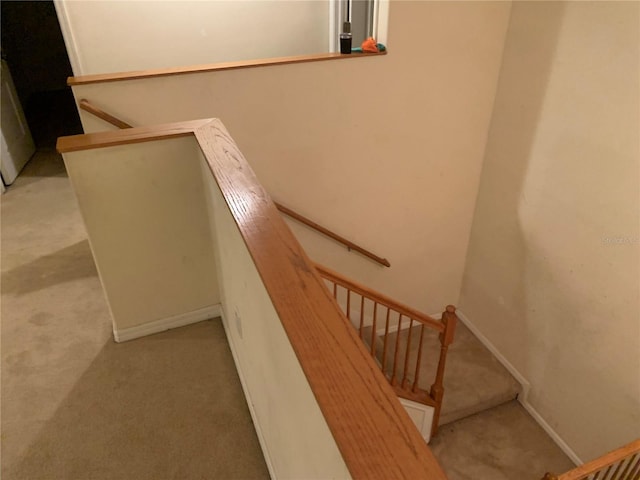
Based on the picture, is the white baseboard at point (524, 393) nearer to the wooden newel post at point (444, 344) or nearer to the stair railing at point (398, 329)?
the stair railing at point (398, 329)

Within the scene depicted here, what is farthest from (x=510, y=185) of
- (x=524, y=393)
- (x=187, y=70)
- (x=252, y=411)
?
(x=252, y=411)

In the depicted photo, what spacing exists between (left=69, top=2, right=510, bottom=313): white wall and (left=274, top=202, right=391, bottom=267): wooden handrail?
57 millimetres

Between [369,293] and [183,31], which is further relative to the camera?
[183,31]

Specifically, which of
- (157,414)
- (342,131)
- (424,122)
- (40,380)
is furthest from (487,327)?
(40,380)

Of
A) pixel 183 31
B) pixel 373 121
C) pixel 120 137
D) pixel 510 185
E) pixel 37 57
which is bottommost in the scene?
pixel 510 185

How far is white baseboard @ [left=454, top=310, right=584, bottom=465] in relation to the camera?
3.49 m

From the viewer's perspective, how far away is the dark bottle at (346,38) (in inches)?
115

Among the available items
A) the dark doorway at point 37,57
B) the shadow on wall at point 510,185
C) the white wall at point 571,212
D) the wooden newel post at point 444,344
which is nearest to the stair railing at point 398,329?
the wooden newel post at point 444,344

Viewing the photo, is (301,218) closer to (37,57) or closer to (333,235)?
(333,235)

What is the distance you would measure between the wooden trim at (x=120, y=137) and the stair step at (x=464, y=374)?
258cm

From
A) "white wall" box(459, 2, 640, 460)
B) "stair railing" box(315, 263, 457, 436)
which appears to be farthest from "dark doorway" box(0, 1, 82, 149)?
"white wall" box(459, 2, 640, 460)

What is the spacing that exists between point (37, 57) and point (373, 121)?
500cm

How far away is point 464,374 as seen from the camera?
4004 millimetres

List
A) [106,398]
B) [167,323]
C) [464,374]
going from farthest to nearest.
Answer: [464,374] < [167,323] < [106,398]
